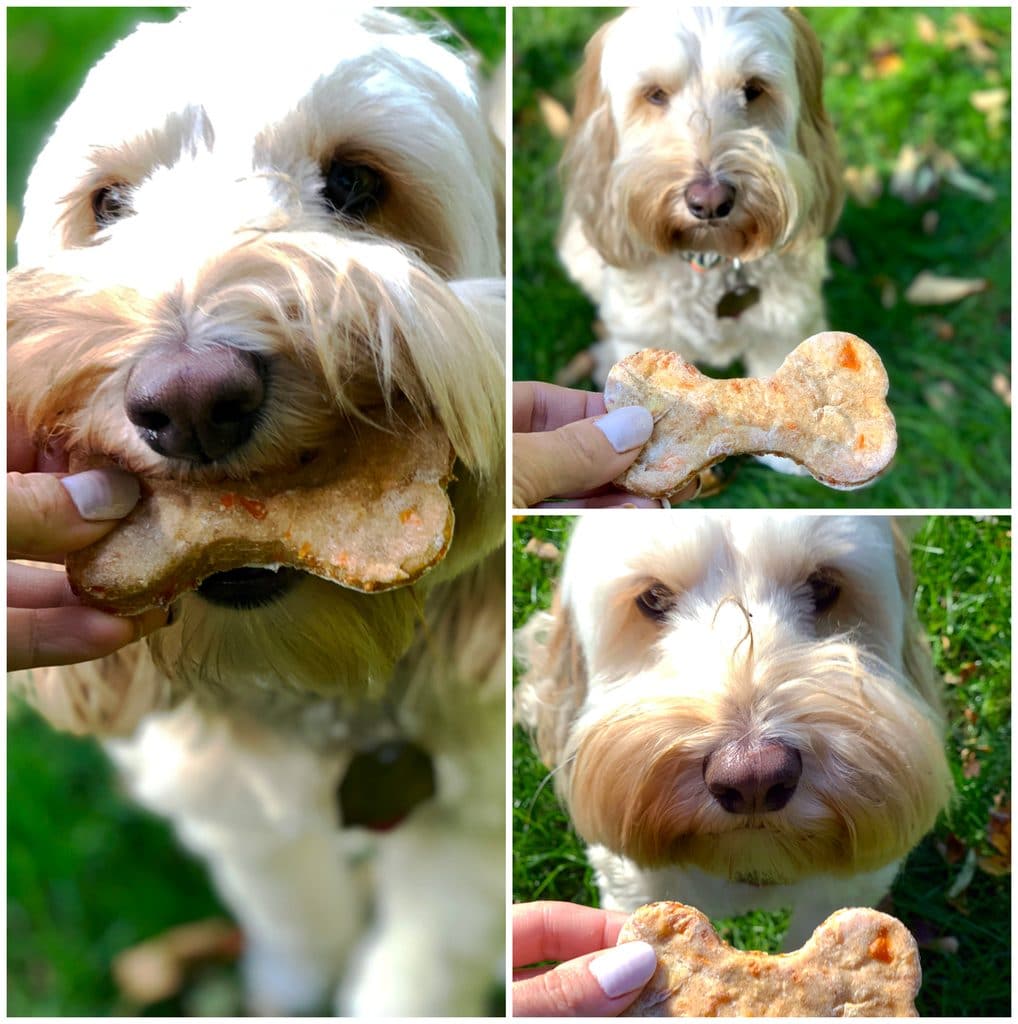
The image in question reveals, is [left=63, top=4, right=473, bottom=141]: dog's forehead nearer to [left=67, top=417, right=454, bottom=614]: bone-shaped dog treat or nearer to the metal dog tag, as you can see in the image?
[left=67, top=417, right=454, bottom=614]: bone-shaped dog treat

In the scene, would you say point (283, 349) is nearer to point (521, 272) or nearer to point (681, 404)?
point (681, 404)

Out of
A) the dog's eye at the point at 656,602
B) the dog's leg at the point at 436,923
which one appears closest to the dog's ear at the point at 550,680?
the dog's eye at the point at 656,602

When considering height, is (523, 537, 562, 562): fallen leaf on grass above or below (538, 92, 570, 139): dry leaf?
below

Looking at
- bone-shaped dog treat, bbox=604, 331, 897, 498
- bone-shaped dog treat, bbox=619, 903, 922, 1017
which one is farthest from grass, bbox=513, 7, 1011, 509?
bone-shaped dog treat, bbox=619, 903, 922, 1017

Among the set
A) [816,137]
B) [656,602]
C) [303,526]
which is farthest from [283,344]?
[816,137]

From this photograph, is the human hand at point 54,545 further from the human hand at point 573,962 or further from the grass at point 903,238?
the grass at point 903,238

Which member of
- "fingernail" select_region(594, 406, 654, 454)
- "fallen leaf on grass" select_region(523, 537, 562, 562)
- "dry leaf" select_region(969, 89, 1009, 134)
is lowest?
"fallen leaf on grass" select_region(523, 537, 562, 562)
